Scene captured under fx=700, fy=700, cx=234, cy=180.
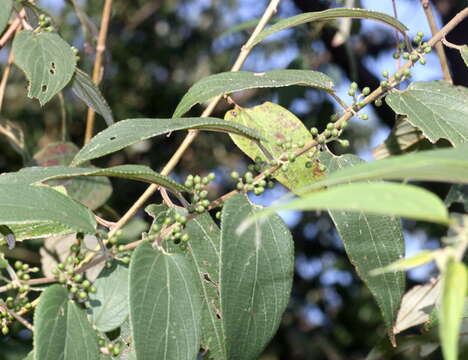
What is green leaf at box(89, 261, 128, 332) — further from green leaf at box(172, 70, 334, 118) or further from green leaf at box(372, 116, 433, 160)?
green leaf at box(372, 116, 433, 160)

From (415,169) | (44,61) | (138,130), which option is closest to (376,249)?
(138,130)

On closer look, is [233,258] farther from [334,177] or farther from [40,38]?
[40,38]

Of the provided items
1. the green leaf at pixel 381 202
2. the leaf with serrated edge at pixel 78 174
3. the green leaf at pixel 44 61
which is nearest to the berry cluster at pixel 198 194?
the leaf with serrated edge at pixel 78 174

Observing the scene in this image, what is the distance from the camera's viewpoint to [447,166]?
38 centimetres

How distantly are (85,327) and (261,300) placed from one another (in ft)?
0.58

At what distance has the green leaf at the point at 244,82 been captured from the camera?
2.52 ft

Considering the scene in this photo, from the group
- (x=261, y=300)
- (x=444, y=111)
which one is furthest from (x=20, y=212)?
(x=444, y=111)

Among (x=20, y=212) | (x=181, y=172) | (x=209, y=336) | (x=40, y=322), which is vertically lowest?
(x=181, y=172)

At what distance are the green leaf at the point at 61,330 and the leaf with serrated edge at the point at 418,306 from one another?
512 mm

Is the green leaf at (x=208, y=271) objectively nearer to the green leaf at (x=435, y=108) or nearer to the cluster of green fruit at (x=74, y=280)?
the cluster of green fruit at (x=74, y=280)

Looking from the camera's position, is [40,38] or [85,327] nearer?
[85,327]

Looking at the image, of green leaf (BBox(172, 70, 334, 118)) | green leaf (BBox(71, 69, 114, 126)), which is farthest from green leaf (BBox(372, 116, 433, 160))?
green leaf (BBox(71, 69, 114, 126))

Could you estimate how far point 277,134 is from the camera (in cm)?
87

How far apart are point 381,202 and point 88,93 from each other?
2.52ft
